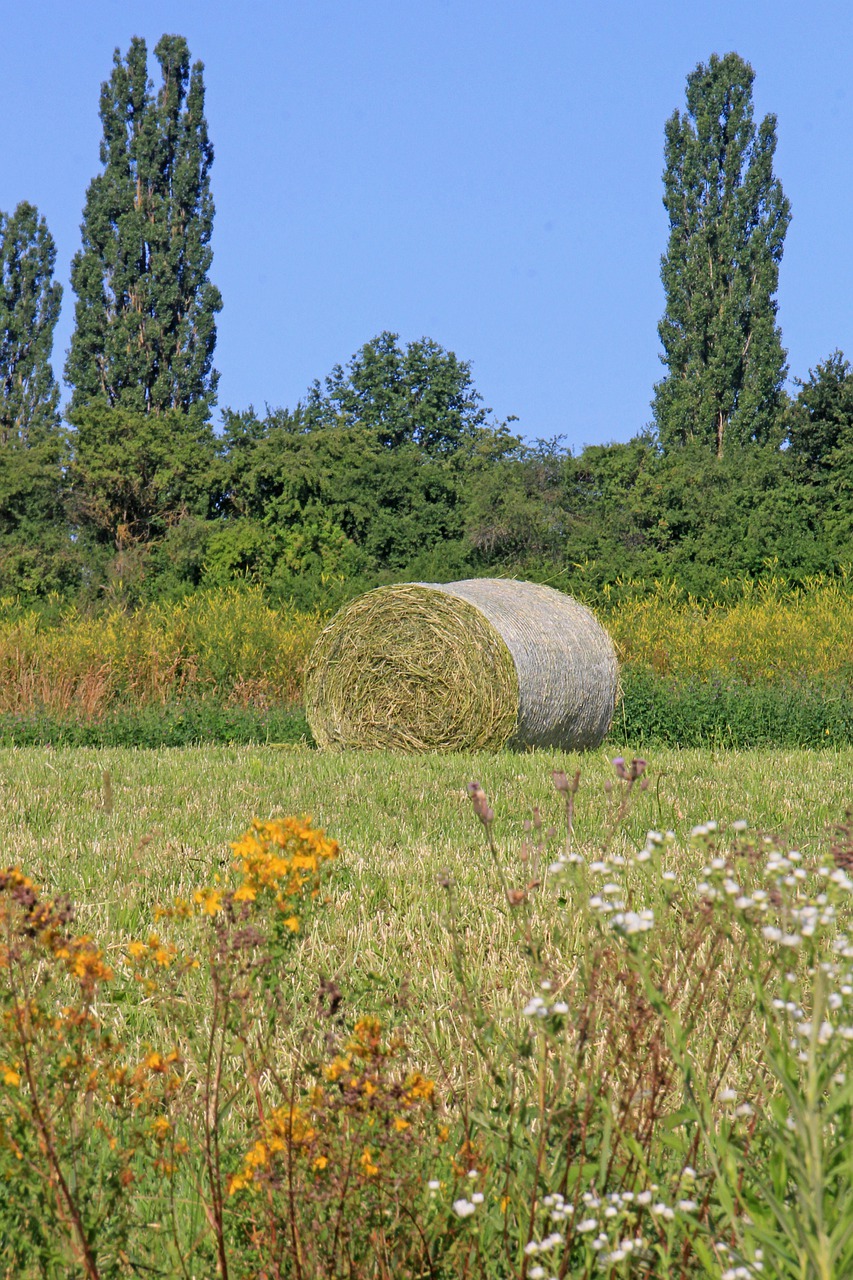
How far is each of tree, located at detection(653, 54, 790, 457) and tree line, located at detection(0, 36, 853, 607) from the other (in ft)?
0.20

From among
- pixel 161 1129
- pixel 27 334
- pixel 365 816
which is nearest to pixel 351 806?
pixel 365 816

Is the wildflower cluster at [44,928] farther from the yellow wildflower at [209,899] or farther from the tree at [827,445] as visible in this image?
the tree at [827,445]

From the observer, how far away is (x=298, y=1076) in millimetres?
2967

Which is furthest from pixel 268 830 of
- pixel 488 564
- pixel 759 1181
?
pixel 488 564

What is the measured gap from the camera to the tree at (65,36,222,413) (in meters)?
30.7

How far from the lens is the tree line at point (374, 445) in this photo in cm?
2450

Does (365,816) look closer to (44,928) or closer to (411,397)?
(44,928)

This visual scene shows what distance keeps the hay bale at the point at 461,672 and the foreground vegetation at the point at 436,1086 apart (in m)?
6.78

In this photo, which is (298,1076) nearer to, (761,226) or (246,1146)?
(246,1146)

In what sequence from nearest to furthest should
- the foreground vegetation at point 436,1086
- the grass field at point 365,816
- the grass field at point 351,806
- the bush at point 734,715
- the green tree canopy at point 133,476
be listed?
the foreground vegetation at point 436,1086 < the grass field at point 365,816 < the grass field at point 351,806 < the bush at point 734,715 < the green tree canopy at point 133,476

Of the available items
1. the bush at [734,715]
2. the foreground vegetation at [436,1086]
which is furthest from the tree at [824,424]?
the foreground vegetation at [436,1086]

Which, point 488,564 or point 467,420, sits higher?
point 467,420

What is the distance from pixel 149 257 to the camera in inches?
1236

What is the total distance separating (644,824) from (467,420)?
3080 centimetres
